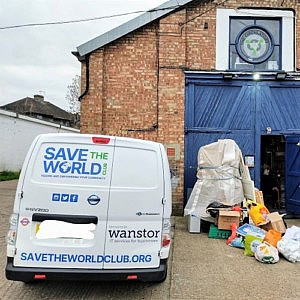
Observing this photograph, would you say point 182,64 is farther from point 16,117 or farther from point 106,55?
point 16,117

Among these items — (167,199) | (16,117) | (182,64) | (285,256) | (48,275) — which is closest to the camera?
(48,275)

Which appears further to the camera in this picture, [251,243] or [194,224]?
[194,224]

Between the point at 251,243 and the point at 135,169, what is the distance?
337cm

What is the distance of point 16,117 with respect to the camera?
27078mm

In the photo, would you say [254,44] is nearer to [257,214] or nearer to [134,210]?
[257,214]

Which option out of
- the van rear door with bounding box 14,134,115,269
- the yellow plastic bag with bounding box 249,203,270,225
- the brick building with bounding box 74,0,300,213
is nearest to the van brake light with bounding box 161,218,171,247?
the van rear door with bounding box 14,134,115,269

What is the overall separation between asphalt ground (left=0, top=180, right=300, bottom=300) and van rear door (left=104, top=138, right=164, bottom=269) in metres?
0.74

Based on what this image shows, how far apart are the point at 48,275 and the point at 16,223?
655mm

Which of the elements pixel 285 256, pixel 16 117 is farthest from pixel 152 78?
pixel 16 117

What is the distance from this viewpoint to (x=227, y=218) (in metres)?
7.91

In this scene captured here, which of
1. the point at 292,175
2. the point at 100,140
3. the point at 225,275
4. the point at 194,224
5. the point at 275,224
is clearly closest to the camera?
the point at 100,140

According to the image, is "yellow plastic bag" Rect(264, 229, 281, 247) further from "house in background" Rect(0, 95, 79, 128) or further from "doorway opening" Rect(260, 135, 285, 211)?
"house in background" Rect(0, 95, 79, 128)

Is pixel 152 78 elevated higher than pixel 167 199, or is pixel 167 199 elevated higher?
pixel 152 78

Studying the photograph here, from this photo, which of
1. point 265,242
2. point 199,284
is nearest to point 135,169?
point 199,284
